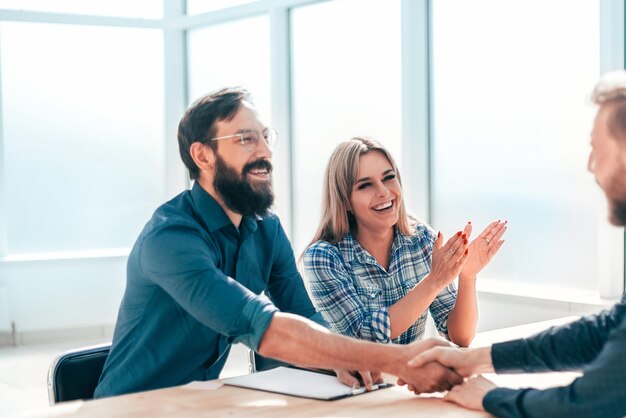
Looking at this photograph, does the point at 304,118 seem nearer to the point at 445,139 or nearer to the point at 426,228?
the point at 445,139

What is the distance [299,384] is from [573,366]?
2.20 ft

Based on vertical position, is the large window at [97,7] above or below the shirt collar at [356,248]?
above

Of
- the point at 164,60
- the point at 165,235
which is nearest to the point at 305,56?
the point at 164,60

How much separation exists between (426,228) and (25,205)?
4138 millimetres

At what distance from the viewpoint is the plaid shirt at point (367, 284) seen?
276 cm

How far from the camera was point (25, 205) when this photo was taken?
6.35 metres

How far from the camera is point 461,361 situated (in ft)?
6.66

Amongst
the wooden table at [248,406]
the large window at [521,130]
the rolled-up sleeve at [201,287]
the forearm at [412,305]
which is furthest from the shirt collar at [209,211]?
the large window at [521,130]

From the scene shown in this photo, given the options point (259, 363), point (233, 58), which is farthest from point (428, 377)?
point (233, 58)

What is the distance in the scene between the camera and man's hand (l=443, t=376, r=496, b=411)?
6.10ft

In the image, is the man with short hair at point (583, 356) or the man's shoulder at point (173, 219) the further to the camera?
the man's shoulder at point (173, 219)

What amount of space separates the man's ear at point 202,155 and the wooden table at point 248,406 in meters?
Answer: 0.77

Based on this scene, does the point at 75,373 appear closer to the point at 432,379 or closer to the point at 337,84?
the point at 432,379

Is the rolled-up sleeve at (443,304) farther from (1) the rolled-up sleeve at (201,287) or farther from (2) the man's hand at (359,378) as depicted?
(1) the rolled-up sleeve at (201,287)
